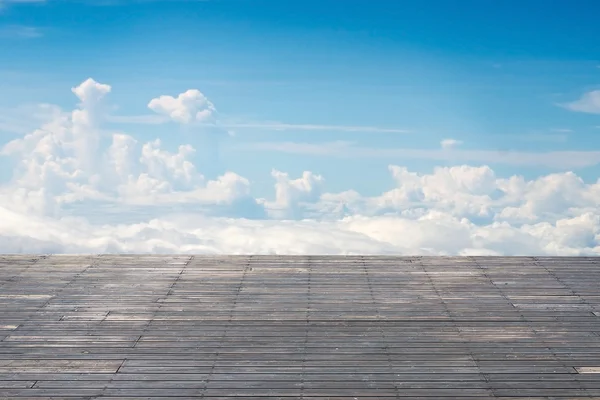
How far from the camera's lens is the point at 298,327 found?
811 cm

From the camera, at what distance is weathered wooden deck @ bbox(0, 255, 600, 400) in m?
6.81

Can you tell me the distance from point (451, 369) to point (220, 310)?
2.87 metres

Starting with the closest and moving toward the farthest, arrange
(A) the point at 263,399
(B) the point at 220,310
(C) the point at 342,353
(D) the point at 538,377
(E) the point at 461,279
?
(A) the point at 263,399 → (D) the point at 538,377 → (C) the point at 342,353 → (B) the point at 220,310 → (E) the point at 461,279

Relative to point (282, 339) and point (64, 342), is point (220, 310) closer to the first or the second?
point (282, 339)

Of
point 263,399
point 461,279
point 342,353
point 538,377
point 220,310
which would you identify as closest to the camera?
point 263,399

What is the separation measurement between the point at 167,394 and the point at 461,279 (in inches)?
183

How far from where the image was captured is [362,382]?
22.4ft

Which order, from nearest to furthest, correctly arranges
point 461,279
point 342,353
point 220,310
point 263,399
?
point 263,399 → point 342,353 → point 220,310 → point 461,279

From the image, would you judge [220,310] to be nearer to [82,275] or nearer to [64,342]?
[64,342]

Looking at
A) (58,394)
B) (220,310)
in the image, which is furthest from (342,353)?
(58,394)

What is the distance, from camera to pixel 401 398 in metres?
6.51

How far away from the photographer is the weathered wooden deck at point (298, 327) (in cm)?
681

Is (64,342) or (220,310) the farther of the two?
(220,310)

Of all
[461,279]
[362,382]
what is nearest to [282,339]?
[362,382]
